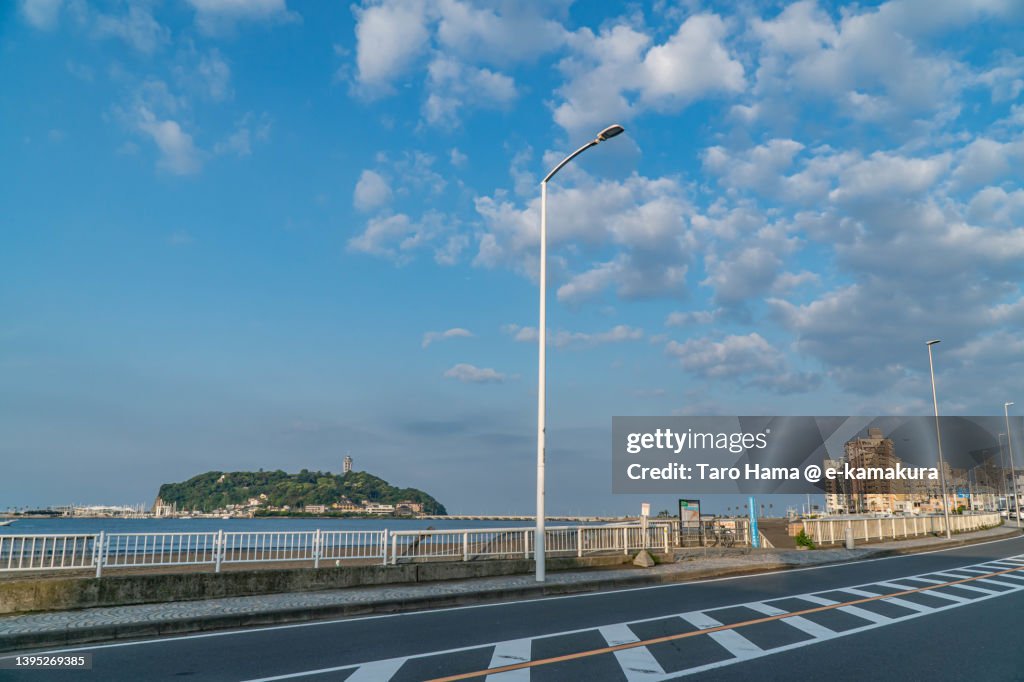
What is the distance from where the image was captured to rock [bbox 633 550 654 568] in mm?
21516

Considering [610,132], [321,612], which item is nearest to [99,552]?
[321,612]

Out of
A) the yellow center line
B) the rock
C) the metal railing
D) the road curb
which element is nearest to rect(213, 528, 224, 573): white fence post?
the road curb

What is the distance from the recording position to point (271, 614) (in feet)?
39.7

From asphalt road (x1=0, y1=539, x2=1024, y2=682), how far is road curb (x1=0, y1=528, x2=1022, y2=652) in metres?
0.63

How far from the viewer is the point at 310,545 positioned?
1652 centimetres

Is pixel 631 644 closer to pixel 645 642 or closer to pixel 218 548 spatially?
pixel 645 642

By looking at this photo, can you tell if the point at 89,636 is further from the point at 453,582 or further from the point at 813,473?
the point at 813,473

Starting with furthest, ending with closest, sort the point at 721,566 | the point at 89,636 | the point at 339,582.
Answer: the point at 721,566
the point at 339,582
the point at 89,636

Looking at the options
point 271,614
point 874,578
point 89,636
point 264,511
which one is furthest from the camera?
point 264,511

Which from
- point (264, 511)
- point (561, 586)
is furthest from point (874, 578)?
point (264, 511)

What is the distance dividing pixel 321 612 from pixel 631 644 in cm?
636

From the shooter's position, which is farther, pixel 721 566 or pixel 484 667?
pixel 721 566

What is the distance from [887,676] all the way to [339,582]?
11.8m

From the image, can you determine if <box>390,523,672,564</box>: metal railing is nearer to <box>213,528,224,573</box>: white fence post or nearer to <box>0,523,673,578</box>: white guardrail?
<box>0,523,673,578</box>: white guardrail
